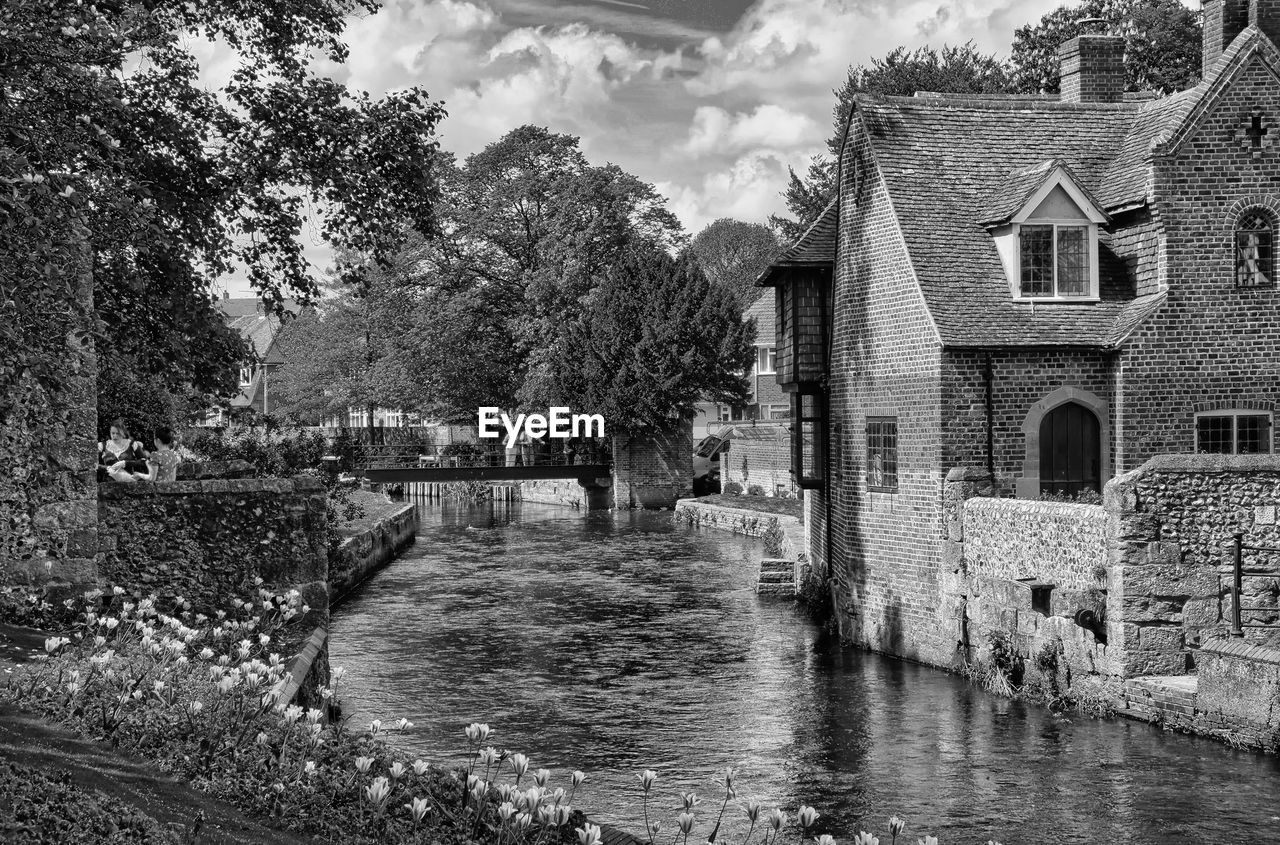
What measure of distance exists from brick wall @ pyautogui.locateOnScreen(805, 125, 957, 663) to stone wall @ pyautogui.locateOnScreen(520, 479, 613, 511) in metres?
35.3

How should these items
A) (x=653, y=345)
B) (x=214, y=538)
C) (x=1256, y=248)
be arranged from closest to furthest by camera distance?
(x=214, y=538)
(x=1256, y=248)
(x=653, y=345)

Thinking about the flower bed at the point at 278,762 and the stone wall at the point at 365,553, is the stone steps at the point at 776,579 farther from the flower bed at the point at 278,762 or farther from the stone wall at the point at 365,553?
the flower bed at the point at 278,762

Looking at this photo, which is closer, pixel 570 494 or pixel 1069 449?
pixel 1069 449

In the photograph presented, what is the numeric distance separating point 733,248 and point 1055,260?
283 feet

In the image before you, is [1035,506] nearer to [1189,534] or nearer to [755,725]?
[1189,534]

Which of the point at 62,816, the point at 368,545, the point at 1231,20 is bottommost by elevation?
the point at 368,545

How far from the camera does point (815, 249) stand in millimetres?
26031

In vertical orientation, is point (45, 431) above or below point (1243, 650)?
above

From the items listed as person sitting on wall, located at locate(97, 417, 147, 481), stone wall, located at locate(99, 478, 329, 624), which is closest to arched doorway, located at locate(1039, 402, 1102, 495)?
stone wall, located at locate(99, 478, 329, 624)

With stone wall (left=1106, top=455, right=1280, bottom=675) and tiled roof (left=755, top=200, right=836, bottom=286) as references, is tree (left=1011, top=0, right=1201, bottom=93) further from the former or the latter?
stone wall (left=1106, top=455, right=1280, bottom=675)

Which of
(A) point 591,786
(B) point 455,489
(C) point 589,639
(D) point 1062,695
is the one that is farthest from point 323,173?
(B) point 455,489

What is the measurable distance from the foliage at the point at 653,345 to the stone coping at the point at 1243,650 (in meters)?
40.6

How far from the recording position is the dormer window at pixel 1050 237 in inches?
880

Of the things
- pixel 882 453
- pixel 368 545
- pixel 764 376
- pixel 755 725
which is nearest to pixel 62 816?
pixel 755 725
